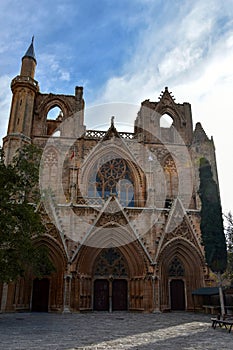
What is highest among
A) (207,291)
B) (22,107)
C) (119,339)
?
(22,107)

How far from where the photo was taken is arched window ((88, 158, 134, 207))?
24.9 m

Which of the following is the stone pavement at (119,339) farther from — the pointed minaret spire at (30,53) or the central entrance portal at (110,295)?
the pointed minaret spire at (30,53)

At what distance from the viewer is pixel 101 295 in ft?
67.8

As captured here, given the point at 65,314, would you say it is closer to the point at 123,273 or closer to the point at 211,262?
the point at 123,273

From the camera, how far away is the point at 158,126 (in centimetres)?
2858

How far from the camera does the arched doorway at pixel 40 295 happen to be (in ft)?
Result: 64.1

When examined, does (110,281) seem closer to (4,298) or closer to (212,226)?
(4,298)

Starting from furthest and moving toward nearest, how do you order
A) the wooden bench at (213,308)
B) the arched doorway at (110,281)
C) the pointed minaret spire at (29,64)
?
the pointed minaret spire at (29,64)
the arched doorway at (110,281)
the wooden bench at (213,308)

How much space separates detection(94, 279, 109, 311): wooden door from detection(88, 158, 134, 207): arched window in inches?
245

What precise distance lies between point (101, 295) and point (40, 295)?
3.90m

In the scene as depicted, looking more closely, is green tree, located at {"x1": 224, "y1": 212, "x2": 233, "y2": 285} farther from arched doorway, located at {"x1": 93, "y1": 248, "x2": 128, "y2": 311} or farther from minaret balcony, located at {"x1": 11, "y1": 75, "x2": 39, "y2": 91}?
minaret balcony, located at {"x1": 11, "y1": 75, "x2": 39, "y2": 91}

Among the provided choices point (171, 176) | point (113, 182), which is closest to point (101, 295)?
point (113, 182)

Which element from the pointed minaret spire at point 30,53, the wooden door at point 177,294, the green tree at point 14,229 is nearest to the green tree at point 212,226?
the wooden door at point 177,294

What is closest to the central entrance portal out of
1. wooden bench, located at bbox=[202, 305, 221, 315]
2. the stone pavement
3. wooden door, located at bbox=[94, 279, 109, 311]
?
wooden door, located at bbox=[94, 279, 109, 311]
